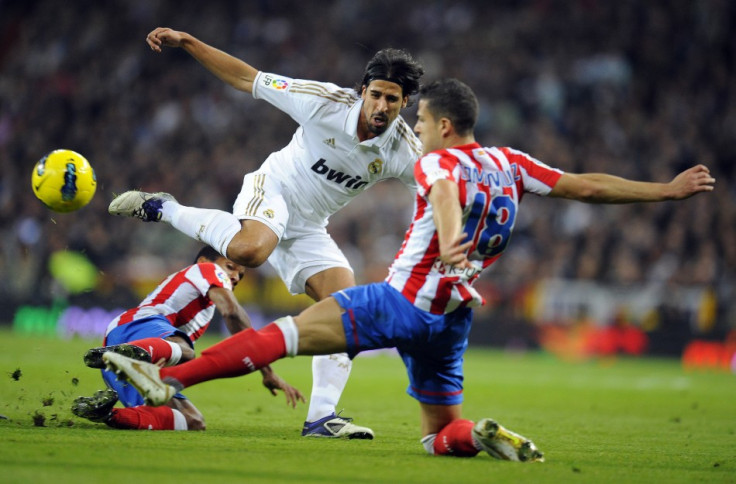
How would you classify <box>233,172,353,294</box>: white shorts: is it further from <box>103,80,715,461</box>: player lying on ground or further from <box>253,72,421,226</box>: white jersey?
<box>103,80,715,461</box>: player lying on ground

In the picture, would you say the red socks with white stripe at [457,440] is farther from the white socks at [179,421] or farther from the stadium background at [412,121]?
the stadium background at [412,121]

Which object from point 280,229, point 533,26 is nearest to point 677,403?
point 280,229

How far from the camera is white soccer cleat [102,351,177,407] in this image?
14.3 ft

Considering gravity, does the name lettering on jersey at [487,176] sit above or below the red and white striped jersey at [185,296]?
above

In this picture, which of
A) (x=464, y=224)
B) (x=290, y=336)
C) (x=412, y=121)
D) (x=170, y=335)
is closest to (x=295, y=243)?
(x=170, y=335)

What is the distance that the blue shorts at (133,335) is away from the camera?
580cm

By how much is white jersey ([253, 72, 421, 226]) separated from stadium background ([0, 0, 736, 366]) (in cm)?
869

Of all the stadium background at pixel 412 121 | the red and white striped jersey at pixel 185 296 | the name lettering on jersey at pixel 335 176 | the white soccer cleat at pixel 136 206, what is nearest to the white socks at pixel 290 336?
the red and white striped jersey at pixel 185 296

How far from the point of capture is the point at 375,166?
6.37 metres

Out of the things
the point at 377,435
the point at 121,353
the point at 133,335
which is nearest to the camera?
the point at 121,353

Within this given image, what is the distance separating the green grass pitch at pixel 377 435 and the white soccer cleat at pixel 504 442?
3.2 inches

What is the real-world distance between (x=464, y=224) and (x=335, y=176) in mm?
2035

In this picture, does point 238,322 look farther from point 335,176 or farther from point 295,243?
point 335,176

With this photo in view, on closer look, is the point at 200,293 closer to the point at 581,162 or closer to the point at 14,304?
the point at 14,304
